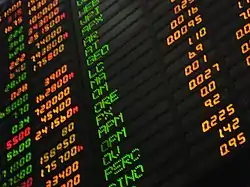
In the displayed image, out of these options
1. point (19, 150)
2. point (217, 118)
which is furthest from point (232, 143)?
point (19, 150)

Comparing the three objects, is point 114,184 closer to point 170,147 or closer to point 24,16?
point 170,147

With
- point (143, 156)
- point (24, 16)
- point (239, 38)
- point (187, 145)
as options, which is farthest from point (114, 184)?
point (24, 16)

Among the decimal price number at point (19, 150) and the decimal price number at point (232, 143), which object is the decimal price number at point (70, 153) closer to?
the decimal price number at point (19, 150)

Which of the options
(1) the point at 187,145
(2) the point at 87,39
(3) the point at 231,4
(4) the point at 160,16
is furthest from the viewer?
(2) the point at 87,39

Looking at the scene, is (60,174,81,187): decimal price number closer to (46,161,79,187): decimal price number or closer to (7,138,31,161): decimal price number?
(46,161,79,187): decimal price number

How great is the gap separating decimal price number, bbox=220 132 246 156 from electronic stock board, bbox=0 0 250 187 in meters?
0.01

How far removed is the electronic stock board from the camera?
765 cm

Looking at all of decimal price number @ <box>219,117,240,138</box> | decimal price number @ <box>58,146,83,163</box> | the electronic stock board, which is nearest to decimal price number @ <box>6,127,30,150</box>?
the electronic stock board

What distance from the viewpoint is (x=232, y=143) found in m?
7.40

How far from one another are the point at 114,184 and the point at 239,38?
234cm

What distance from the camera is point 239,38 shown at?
316 inches

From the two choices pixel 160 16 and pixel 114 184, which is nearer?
pixel 114 184

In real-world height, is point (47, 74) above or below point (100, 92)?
above

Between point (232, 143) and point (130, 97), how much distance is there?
1767mm
